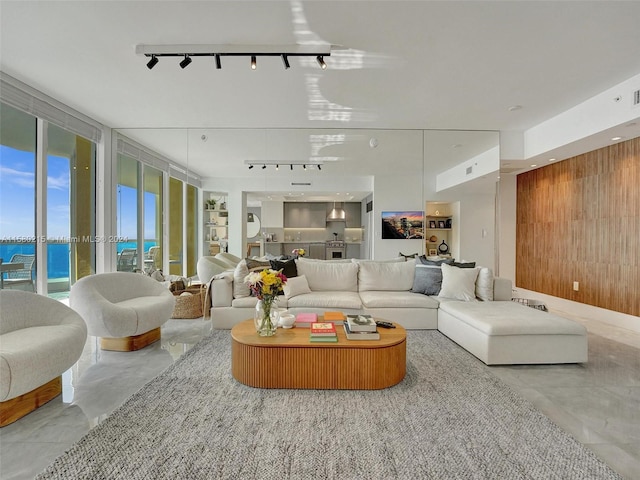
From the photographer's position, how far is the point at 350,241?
8258 mm

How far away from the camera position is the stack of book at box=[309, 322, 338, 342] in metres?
2.54

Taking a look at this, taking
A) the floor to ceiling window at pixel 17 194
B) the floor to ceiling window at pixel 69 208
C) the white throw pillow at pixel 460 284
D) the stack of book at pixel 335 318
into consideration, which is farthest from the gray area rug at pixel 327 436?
the floor to ceiling window at pixel 69 208

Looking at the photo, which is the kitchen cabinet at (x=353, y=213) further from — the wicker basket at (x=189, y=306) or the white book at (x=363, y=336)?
the white book at (x=363, y=336)

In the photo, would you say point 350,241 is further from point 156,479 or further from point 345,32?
point 156,479

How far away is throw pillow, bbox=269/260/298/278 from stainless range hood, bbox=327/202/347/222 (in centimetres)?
367

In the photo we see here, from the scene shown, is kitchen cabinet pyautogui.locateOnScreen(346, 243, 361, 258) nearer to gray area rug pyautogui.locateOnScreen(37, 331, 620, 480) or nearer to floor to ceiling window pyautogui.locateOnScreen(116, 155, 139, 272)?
floor to ceiling window pyautogui.locateOnScreen(116, 155, 139, 272)

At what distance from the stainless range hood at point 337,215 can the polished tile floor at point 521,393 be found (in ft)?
17.0

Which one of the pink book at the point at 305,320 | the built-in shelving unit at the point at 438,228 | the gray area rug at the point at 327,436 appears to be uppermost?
the built-in shelving unit at the point at 438,228

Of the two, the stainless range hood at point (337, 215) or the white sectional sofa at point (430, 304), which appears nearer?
the white sectional sofa at point (430, 304)

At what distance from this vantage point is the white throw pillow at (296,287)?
13.4 ft

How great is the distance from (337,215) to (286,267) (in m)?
4.32

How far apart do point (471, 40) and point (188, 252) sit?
5313mm

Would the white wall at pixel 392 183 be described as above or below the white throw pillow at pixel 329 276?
above

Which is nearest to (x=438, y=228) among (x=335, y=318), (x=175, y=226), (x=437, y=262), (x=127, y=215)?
(x=437, y=262)
